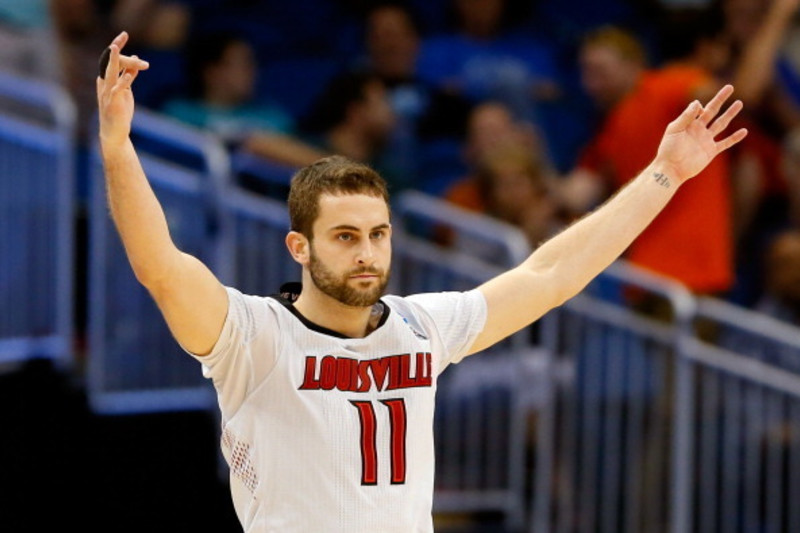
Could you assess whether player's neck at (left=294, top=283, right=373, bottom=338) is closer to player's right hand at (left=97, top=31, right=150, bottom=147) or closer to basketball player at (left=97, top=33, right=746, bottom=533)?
basketball player at (left=97, top=33, right=746, bottom=533)

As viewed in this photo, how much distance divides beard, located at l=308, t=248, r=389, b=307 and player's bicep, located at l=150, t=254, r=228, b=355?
290mm

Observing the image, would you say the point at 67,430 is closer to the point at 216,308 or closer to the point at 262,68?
the point at 262,68

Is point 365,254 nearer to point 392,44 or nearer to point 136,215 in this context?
point 136,215

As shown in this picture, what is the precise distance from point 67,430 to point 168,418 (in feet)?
1.84

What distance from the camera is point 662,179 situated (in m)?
4.65

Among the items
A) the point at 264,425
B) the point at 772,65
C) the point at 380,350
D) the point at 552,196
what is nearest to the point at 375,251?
the point at 380,350

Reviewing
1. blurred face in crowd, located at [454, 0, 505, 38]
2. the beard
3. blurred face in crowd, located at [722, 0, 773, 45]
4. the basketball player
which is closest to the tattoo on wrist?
the basketball player

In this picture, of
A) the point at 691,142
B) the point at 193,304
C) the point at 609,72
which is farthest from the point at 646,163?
the point at 193,304

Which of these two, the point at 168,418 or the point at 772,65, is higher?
the point at 772,65

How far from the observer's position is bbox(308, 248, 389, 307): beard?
409 cm

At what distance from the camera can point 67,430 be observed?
7684mm

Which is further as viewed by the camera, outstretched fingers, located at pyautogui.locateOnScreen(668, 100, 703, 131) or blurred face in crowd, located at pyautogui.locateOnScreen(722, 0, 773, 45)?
blurred face in crowd, located at pyautogui.locateOnScreen(722, 0, 773, 45)

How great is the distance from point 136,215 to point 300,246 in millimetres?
651

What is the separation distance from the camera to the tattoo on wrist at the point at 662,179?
4645mm
